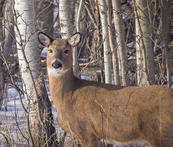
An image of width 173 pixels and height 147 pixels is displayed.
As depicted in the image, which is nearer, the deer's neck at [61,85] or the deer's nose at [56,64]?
the deer's nose at [56,64]

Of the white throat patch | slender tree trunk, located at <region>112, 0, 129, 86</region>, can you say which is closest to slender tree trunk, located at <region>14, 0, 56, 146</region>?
the white throat patch

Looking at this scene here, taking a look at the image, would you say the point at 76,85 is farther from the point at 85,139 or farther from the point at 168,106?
the point at 168,106

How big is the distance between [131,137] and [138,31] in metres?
2.77

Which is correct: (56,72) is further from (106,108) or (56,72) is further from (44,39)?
(106,108)

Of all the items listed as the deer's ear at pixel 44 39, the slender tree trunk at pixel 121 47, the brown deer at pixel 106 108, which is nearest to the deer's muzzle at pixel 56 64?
the brown deer at pixel 106 108

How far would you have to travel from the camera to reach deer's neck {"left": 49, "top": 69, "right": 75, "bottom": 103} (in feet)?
10.9

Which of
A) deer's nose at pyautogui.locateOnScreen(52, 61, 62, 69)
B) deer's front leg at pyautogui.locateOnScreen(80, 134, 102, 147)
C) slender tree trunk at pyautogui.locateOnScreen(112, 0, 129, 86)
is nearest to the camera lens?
deer's front leg at pyautogui.locateOnScreen(80, 134, 102, 147)

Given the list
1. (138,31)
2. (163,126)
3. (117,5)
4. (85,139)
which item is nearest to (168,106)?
(163,126)

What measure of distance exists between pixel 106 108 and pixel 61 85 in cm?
74

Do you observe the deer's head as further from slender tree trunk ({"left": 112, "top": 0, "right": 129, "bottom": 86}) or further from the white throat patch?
slender tree trunk ({"left": 112, "top": 0, "right": 129, "bottom": 86})

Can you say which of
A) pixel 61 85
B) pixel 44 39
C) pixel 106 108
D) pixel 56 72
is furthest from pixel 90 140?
pixel 44 39

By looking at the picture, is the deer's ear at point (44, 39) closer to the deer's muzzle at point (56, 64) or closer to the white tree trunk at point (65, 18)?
the deer's muzzle at point (56, 64)

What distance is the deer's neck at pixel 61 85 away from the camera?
331 cm

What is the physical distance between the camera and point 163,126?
2807mm
